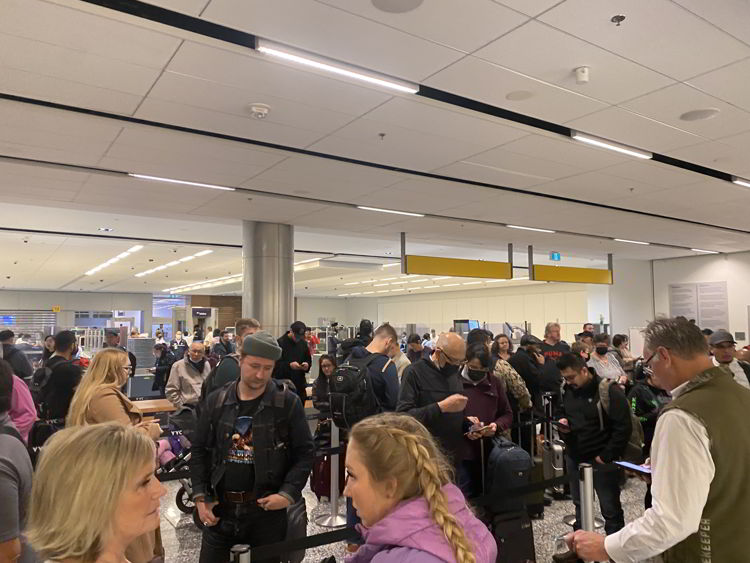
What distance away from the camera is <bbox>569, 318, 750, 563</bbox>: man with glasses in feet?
5.32

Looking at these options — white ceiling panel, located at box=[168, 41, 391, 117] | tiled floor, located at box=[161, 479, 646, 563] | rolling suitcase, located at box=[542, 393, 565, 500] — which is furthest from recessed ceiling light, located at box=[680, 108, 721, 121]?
tiled floor, located at box=[161, 479, 646, 563]

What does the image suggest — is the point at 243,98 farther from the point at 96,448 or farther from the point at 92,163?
the point at 96,448

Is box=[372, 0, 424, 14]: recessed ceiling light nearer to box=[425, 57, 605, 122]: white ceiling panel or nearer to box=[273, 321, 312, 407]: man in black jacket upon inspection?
A: box=[425, 57, 605, 122]: white ceiling panel

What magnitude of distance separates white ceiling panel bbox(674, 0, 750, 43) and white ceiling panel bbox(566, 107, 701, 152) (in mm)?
1197

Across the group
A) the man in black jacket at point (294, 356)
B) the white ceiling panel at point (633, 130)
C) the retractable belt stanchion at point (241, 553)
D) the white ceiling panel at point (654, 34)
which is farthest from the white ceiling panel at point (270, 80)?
the man in black jacket at point (294, 356)

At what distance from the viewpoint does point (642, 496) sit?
17.3 ft

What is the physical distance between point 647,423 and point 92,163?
573cm

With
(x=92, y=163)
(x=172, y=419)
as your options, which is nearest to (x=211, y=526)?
(x=172, y=419)

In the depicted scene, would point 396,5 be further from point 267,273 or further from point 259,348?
point 267,273

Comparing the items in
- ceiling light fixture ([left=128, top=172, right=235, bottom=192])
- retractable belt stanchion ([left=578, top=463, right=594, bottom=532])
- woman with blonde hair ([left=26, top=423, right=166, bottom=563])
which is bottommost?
retractable belt stanchion ([left=578, top=463, right=594, bottom=532])

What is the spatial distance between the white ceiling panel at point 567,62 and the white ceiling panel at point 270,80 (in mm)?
958

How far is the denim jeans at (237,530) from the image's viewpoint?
2340 mm

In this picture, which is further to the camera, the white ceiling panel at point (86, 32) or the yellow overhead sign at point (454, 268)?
the yellow overhead sign at point (454, 268)

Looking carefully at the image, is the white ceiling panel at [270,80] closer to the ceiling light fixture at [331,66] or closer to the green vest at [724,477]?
the ceiling light fixture at [331,66]
